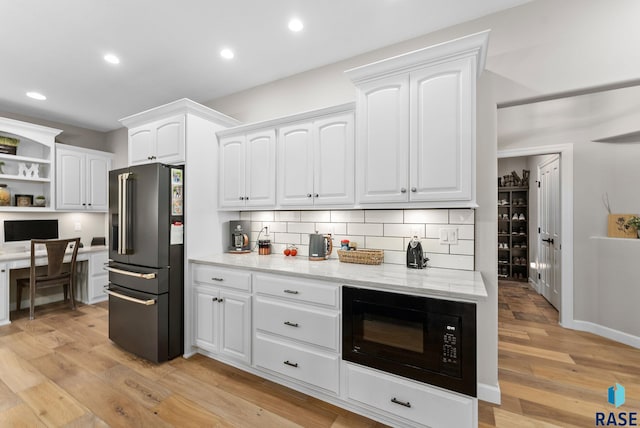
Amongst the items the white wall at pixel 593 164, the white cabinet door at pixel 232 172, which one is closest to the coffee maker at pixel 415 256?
the white cabinet door at pixel 232 172

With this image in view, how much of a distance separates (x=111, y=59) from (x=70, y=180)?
284cm

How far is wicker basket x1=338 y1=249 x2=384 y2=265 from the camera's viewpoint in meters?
2.46

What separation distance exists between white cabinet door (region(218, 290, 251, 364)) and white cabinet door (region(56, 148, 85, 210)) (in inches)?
150

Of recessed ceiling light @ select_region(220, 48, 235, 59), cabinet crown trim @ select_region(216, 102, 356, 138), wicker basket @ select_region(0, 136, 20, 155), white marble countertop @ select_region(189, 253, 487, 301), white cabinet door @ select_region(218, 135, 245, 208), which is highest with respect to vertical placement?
recessed ceiling light @ select_region(220, 48, 235, 59)

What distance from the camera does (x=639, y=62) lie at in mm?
1811

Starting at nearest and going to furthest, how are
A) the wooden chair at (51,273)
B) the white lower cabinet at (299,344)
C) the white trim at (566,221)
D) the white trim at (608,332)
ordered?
the white lower cabinet at (299,344) → the white trim at (608,332) → the white trim at (566,221) → the wooden chair at (51,273)

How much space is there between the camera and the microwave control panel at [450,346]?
5.34 feet

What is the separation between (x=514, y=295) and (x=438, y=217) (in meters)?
3.67

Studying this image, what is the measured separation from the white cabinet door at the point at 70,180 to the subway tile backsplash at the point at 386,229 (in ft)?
11.7

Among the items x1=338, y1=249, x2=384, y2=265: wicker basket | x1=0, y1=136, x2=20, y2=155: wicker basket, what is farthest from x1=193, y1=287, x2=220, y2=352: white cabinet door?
x1=0, y1=136, x2=20, y2=155: wicker basket

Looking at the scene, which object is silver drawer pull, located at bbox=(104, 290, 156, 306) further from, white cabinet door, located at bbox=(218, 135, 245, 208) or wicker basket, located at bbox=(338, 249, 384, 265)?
wicker basket, located at bbox=(338, 249, 384, 265)

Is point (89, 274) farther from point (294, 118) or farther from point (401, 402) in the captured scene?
point (401, 402)

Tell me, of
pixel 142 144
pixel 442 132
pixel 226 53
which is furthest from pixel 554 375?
pixel 142 144

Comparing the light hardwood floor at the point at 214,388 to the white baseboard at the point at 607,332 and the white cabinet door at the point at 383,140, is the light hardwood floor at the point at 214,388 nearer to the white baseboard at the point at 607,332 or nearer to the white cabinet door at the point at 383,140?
the white baseboard at the point at 607,332
